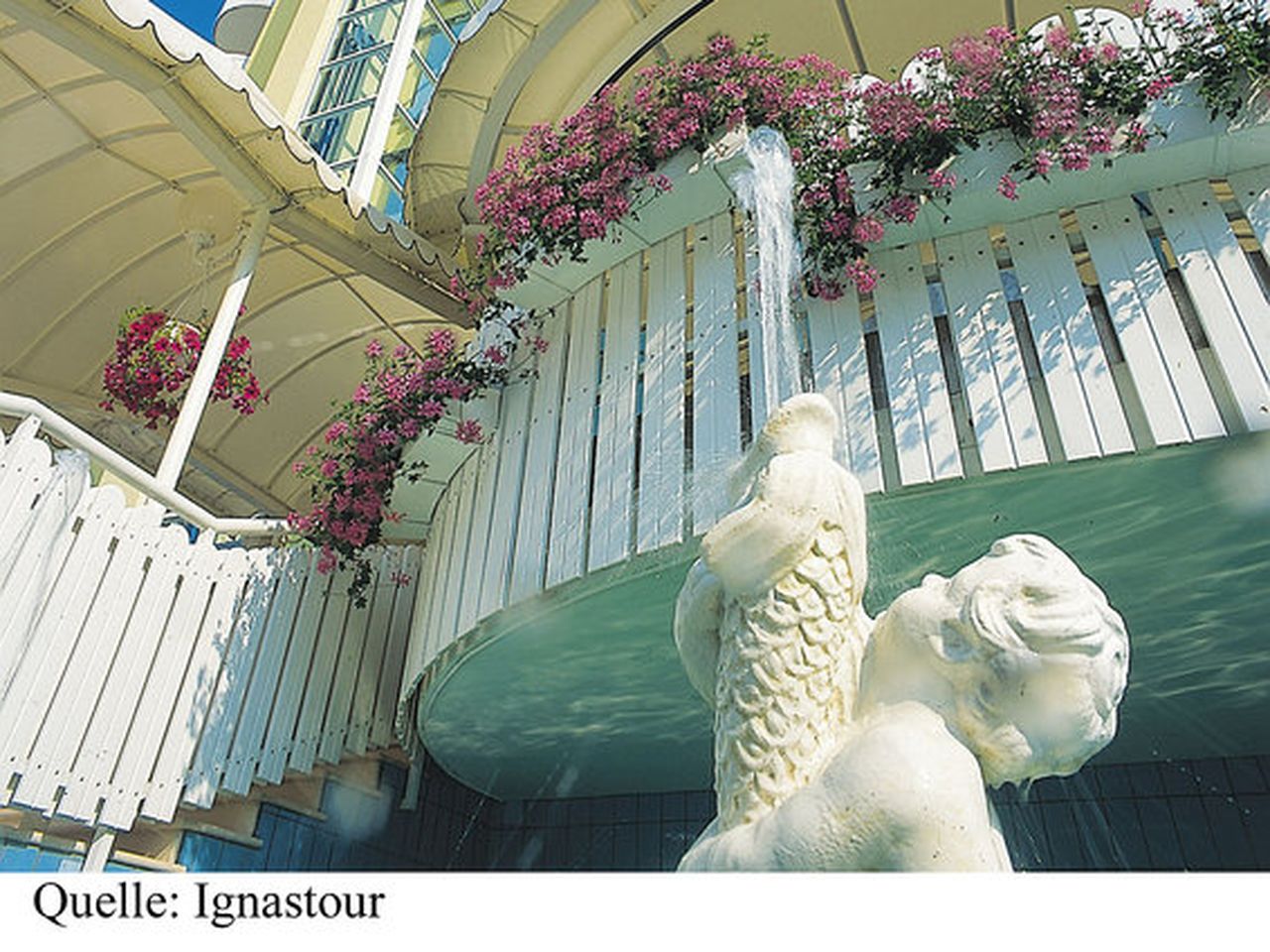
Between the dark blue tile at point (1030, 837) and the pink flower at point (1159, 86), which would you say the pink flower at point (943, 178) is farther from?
the dark blue tile at point (1030, 837)

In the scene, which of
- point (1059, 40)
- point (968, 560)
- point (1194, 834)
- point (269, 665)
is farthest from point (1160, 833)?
point (269, 665)

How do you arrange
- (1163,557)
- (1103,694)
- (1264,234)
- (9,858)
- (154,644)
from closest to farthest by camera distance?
(1103,694), (1264,234), (1163,557), (9,858), (154,644)

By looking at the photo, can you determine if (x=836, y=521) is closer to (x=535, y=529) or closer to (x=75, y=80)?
(x=535, y=529)

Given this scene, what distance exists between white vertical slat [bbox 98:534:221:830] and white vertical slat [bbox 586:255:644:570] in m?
2.48

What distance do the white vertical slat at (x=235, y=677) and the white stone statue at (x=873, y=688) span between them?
13.2 ft

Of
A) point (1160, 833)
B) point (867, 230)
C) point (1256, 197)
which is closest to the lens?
point (1256, 197)

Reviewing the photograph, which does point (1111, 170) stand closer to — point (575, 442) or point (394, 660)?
point (575, 442)

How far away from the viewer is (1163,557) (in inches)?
134

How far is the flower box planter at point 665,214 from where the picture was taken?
151 inches

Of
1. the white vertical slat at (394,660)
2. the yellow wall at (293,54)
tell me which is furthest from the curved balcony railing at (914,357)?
the yellow wall at (293,54)

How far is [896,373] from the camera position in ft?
10.9

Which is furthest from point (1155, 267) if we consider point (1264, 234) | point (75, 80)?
point (75, 80)

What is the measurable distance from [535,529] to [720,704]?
2.58 m

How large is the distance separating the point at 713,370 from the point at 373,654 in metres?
3.48
